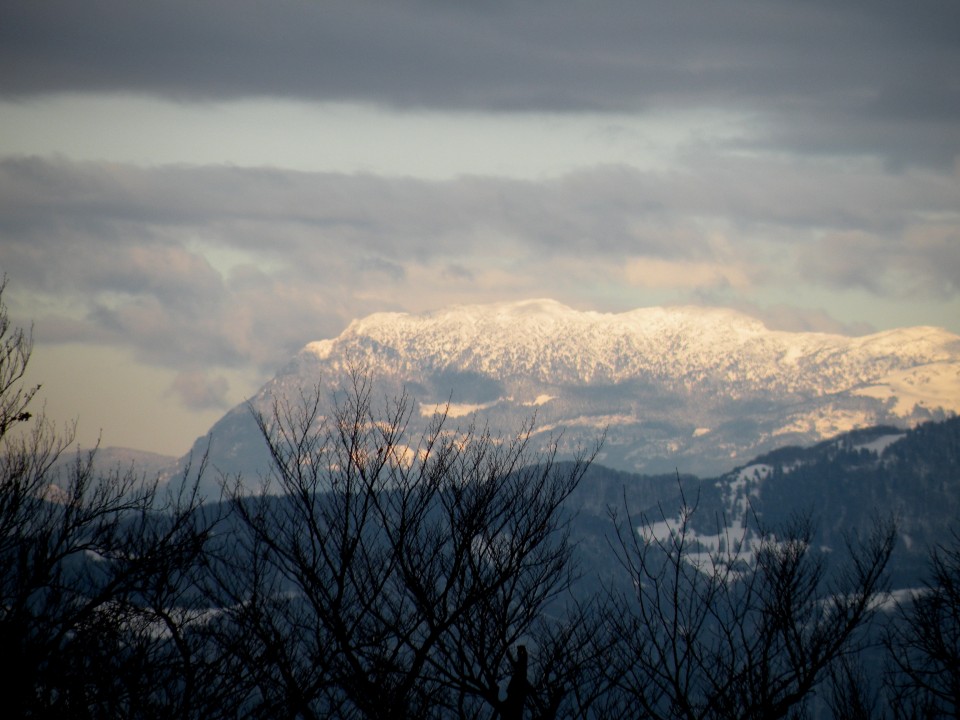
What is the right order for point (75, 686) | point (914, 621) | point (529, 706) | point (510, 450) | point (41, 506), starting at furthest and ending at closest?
point (914, 621) → point (41, 506) → point (510, 450) → point (529, 706) → point (75, 686)

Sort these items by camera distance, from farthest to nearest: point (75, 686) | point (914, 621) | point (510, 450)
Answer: point (914, 621) < point (510, 450) < point (75, 686)

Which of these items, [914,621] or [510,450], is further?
[914,621]

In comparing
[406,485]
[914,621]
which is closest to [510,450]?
[406,485]

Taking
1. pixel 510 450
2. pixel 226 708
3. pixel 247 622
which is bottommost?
pixel 226 708

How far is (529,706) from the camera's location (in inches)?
823

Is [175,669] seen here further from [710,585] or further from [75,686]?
[710,585]

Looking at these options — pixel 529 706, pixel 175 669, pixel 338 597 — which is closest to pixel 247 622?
pixel 175 669

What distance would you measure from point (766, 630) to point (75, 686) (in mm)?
12705

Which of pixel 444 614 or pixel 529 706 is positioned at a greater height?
Answer: pixel 444 614

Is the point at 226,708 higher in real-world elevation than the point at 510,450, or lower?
lower

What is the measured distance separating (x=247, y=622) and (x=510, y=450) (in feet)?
19.1

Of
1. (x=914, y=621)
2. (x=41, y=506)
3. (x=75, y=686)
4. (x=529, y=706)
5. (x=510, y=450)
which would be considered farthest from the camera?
(x=914, y=621)

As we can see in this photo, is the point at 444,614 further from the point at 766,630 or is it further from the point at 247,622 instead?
the point at 766,630

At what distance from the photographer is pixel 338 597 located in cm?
1981
